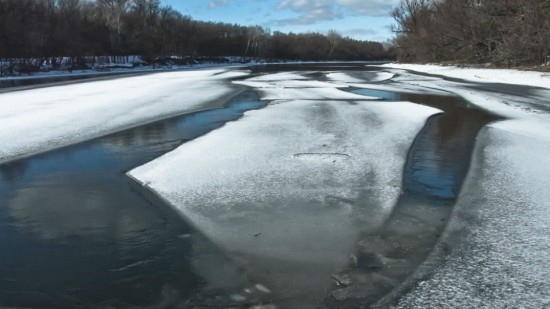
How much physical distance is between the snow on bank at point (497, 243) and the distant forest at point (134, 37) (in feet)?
177

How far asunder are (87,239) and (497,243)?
13.4 feet

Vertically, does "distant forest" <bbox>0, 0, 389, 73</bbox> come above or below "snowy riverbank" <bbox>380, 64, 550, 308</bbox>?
above

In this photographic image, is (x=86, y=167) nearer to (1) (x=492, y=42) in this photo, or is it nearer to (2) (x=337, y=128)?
(2) (x=337, y=128)

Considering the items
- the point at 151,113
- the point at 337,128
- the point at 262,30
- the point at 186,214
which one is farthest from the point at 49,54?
the point at 262,30

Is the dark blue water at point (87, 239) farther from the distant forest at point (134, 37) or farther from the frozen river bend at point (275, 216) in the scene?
the distant forest at point (134, 37)

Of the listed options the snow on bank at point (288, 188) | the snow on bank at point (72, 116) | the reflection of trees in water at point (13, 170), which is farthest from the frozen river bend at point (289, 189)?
Result: the snow on bank at point (72, 116)

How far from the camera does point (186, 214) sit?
5.56 metres

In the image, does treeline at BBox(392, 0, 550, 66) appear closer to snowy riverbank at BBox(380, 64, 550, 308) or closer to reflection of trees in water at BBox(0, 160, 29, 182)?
snowy riverbank at BBox(380, 64, 550, 308)

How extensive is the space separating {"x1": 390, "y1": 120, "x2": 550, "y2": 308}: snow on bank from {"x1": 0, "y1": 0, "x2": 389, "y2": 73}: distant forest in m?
53.9

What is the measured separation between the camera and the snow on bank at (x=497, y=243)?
3584mm

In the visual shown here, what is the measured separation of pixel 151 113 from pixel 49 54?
167 ft

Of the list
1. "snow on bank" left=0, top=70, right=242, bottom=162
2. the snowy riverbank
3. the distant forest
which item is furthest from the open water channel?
the distant forest

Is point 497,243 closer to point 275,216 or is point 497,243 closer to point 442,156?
point 275,216

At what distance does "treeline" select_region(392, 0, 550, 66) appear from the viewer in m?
33.6
